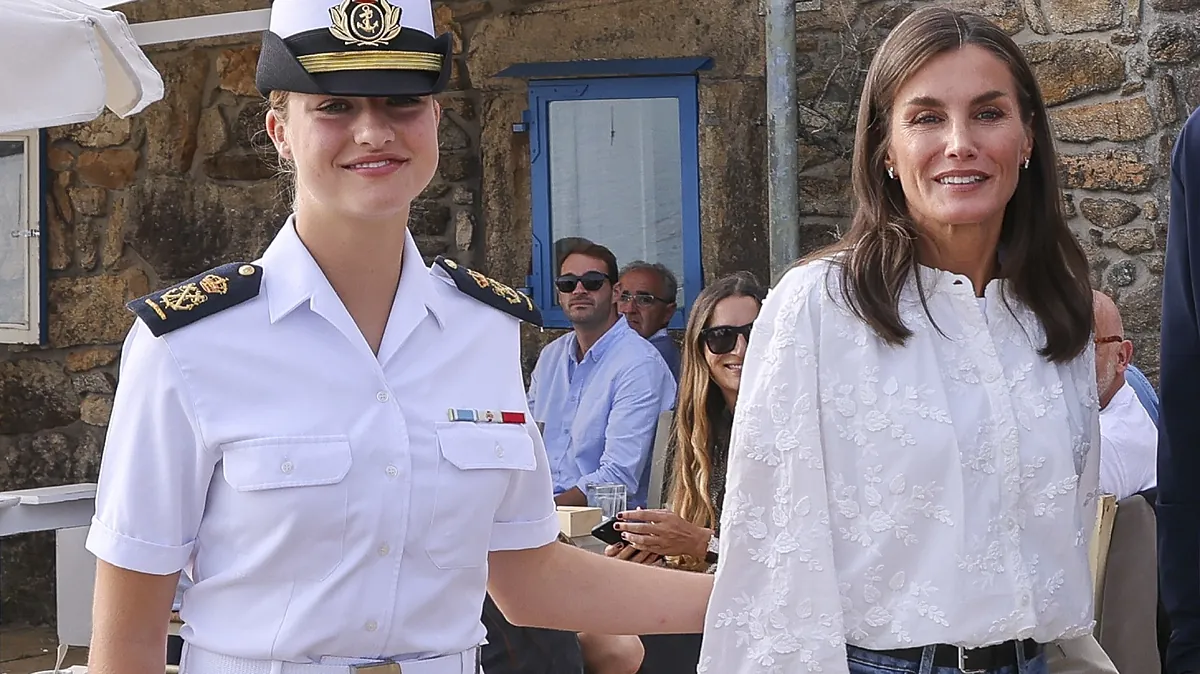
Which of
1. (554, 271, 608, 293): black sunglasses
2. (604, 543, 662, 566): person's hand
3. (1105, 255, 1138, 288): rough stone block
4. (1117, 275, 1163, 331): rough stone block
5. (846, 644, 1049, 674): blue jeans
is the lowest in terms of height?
(604, 543, 662, 566): person's hand

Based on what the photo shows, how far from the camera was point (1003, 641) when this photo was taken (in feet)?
6.07

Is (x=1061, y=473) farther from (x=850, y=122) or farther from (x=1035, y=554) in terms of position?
(x=850, y=122)

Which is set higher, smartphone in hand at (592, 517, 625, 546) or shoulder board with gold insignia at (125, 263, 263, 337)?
shoulder board with gold insignia at (125, 263, 263, 337)

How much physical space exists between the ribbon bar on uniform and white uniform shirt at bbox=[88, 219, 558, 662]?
10mm

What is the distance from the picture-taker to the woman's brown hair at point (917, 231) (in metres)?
1.96

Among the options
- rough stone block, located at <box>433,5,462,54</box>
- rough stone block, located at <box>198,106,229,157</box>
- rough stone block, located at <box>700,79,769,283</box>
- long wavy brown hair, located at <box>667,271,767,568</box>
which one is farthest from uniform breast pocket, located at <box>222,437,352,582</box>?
rough stone block, located at <box>198,106,229,157</box>

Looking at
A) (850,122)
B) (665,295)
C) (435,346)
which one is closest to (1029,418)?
(435,346)

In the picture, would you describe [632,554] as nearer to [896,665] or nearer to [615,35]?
[896,665]

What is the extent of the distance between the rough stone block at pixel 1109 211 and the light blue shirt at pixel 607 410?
4.81 feet

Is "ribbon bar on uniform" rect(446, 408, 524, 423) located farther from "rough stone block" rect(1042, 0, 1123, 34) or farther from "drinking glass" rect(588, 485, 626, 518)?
"rough stone block" rect(1042, 0, 1123, 34)

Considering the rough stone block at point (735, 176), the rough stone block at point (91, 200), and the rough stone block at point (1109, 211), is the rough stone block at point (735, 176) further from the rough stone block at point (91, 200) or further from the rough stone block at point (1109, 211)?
the rough stone block at point (91, 200)

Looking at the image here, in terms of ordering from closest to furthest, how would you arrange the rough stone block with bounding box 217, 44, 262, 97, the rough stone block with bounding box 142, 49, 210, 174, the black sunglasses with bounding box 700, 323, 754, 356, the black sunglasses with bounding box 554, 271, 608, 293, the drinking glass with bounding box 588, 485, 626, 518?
the black sunglasses with bounding box 700, 323, 754, 356 < the drinking glass with bounding box 588, 485, 626, 518 < the black sunglasses with bounding box 554, 271, 608, 293 < the rough stone block with bounding box 217, 44, 262, 97 < the rough stone block with bounding box 142, 49, 210, 174

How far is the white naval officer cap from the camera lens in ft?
5.24

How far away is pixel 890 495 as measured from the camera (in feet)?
6.04
